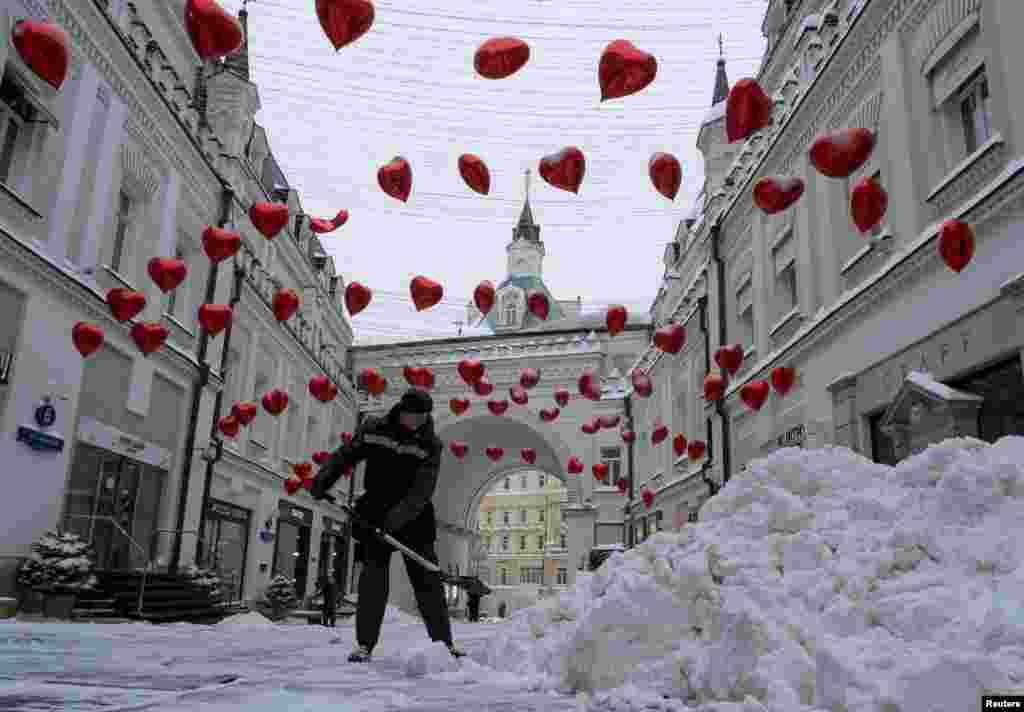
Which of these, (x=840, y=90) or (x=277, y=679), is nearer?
(x=277, y=679)

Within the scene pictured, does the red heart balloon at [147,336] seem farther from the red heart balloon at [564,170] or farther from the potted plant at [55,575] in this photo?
the red heart balloon at [564,170]

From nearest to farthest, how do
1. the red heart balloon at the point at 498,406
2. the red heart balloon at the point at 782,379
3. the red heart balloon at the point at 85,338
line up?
the red heart balloon at the point at 85,338
the red heart balloon at the point at 782,379
the red heart balloon at the point at 498,406

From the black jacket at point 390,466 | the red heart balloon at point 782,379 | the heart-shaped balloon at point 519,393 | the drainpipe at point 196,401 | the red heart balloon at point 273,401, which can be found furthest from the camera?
the heart-shaped balloon at point 519,393

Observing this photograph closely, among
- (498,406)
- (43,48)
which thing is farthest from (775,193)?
(498,406)

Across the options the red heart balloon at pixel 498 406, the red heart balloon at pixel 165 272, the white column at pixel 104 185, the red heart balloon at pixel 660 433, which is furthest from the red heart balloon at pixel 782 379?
the red heart balloon at pixel 498 406

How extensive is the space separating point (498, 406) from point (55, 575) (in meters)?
17.7

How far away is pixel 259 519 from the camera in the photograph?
22688 mm

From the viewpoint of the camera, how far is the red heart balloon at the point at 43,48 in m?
9.01

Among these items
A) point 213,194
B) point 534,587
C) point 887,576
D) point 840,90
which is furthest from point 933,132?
point 534,587

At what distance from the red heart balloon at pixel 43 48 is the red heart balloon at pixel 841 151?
8848mm

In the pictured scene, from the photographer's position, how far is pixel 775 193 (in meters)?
11.1

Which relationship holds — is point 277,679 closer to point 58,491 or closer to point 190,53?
point 58,491

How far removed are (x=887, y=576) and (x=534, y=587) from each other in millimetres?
55099

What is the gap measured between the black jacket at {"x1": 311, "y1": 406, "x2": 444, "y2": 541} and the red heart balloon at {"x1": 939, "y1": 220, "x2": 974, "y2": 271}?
608 cm
